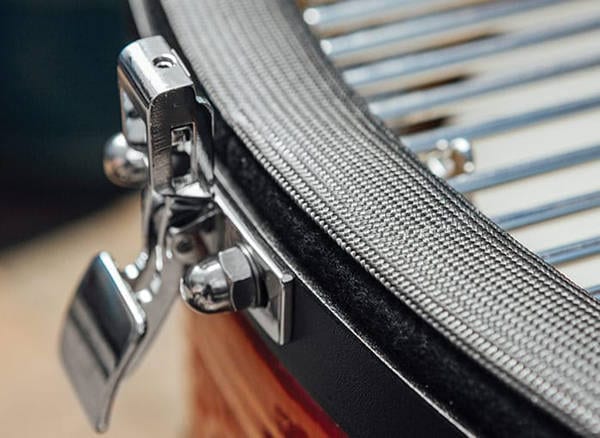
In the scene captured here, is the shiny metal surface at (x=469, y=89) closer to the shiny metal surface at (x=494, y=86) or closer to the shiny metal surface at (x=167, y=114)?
the shiny metal surface at (x=494, y=86)

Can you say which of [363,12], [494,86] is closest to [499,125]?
[494,86]

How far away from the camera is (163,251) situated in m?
0.52

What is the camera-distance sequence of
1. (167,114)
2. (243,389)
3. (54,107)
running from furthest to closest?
(54,107) → (243,389) → (167,114)

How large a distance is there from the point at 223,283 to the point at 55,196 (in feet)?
2.51

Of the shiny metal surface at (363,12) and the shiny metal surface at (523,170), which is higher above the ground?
the shiny metal surface at (363,12)

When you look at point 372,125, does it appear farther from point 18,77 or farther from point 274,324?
point 18,77

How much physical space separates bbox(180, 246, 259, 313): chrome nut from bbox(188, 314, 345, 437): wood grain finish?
0.19ft

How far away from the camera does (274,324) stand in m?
0.45

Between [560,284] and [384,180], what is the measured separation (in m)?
0.09

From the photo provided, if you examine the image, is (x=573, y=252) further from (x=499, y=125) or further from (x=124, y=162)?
(x=124, y=162)

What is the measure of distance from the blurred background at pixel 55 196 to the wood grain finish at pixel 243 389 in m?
0.39

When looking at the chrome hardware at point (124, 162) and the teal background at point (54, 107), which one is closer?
the chrome hardware at point (124, 162)

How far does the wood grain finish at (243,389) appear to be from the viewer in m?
0.49

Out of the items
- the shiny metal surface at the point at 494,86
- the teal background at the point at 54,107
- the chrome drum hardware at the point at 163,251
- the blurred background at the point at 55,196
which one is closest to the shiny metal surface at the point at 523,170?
the shiny metal surface at the point at 494,86
